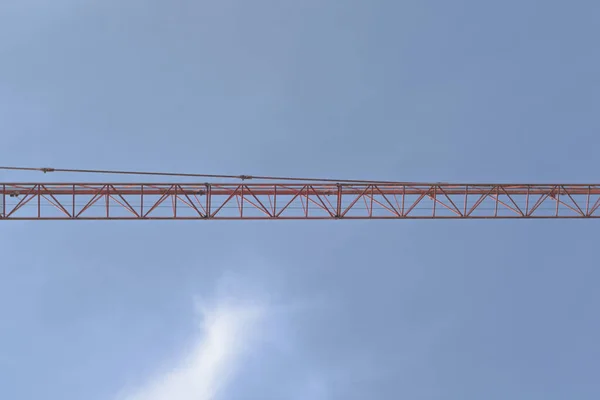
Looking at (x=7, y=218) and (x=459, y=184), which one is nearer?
(x=7, y=218)

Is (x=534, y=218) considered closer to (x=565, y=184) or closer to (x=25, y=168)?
(x=565, y=184)

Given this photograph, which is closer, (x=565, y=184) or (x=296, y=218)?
(x=296, y=218)

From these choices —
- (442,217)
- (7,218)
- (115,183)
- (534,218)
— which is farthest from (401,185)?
(7,218)

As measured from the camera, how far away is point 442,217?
3256cm

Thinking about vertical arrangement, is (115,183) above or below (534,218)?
above

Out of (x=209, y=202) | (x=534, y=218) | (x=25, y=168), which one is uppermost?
(x=25, y=168)

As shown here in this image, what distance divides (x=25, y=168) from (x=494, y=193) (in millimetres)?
26805

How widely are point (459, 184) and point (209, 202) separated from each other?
14655 millimetres

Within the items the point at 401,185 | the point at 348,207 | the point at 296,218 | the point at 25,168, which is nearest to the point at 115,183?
the point at 25,168

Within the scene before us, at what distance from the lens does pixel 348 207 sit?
105 ft

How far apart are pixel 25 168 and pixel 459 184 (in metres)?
24.6

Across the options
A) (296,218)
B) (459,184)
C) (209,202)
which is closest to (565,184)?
(459,184)

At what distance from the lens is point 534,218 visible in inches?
1314

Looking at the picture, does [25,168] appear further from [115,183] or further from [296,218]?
[296,218]
